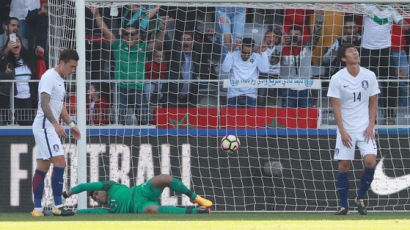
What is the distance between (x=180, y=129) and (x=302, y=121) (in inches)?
61.4

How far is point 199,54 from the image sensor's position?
13.7 meters

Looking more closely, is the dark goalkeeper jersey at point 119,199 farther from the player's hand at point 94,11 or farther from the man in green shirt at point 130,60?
the player's hand at point 94,11

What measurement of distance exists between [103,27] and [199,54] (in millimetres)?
1365

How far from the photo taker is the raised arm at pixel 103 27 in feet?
44.7

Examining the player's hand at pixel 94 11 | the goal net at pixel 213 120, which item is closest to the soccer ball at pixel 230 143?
the goal net at pixel 213 120

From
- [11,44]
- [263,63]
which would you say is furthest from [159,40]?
[11,44]

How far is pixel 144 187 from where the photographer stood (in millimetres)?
11289

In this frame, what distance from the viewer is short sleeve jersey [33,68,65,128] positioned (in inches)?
405

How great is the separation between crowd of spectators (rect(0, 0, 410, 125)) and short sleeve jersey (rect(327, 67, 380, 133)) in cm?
249

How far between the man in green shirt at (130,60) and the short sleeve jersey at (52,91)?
104 inches

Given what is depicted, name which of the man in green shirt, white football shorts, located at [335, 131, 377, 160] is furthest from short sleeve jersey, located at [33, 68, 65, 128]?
white football shorts, located at [335, 131, 377, 160]

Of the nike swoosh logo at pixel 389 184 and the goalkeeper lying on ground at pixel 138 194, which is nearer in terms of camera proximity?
the goalkeeper lying on ground at pixel 138 194

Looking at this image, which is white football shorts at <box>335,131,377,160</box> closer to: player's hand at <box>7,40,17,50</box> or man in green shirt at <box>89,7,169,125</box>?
man in green shirt at <box>89,7,169,125</box>

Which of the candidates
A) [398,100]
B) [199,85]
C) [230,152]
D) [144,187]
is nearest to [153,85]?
[199,85]
